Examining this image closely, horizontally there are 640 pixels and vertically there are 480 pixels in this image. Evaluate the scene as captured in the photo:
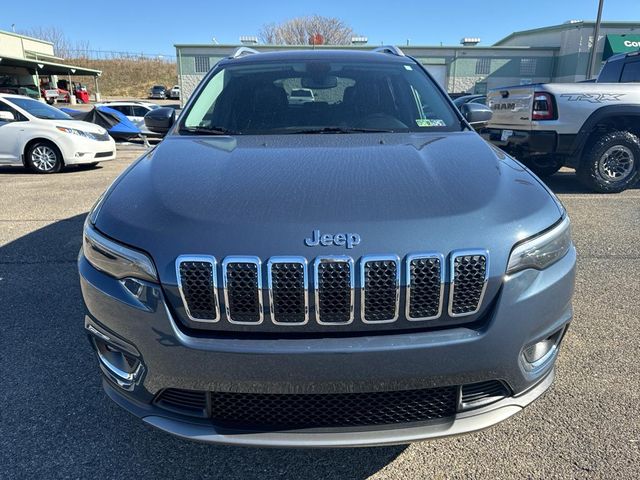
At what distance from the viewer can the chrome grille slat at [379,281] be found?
1.59 meters

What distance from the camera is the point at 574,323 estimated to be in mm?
3227

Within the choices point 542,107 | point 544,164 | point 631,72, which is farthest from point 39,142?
point 631,72

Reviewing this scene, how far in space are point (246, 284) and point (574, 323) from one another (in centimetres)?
256

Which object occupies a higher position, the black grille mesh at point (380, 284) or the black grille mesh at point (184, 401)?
the black grille mesh at point (380, 284)

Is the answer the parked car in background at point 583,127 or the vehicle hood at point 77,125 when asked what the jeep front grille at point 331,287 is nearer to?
the parked car in background at point 583,127

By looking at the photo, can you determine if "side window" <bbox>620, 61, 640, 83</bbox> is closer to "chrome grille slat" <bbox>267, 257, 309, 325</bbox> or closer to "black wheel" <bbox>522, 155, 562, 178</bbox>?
"black wheel" <bbox>522, 155, 562, 178</bbox>

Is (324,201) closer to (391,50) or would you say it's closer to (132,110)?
(391,50)

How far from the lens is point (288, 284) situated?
159 cm

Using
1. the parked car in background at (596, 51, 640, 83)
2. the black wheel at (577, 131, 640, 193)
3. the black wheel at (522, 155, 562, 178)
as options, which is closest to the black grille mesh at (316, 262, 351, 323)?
the black wheel at (577, 131, 640, 193)

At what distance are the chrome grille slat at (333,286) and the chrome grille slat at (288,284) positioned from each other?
0.13 ft

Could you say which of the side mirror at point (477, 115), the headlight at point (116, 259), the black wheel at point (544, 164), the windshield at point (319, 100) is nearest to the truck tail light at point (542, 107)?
the black wheel at point (544, 164)

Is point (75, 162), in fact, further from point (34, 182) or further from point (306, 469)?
point (306, 469)

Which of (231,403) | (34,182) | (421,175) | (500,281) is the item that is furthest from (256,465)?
(34,182)

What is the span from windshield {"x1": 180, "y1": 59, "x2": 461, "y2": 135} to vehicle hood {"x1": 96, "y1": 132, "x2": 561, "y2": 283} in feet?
1.56
